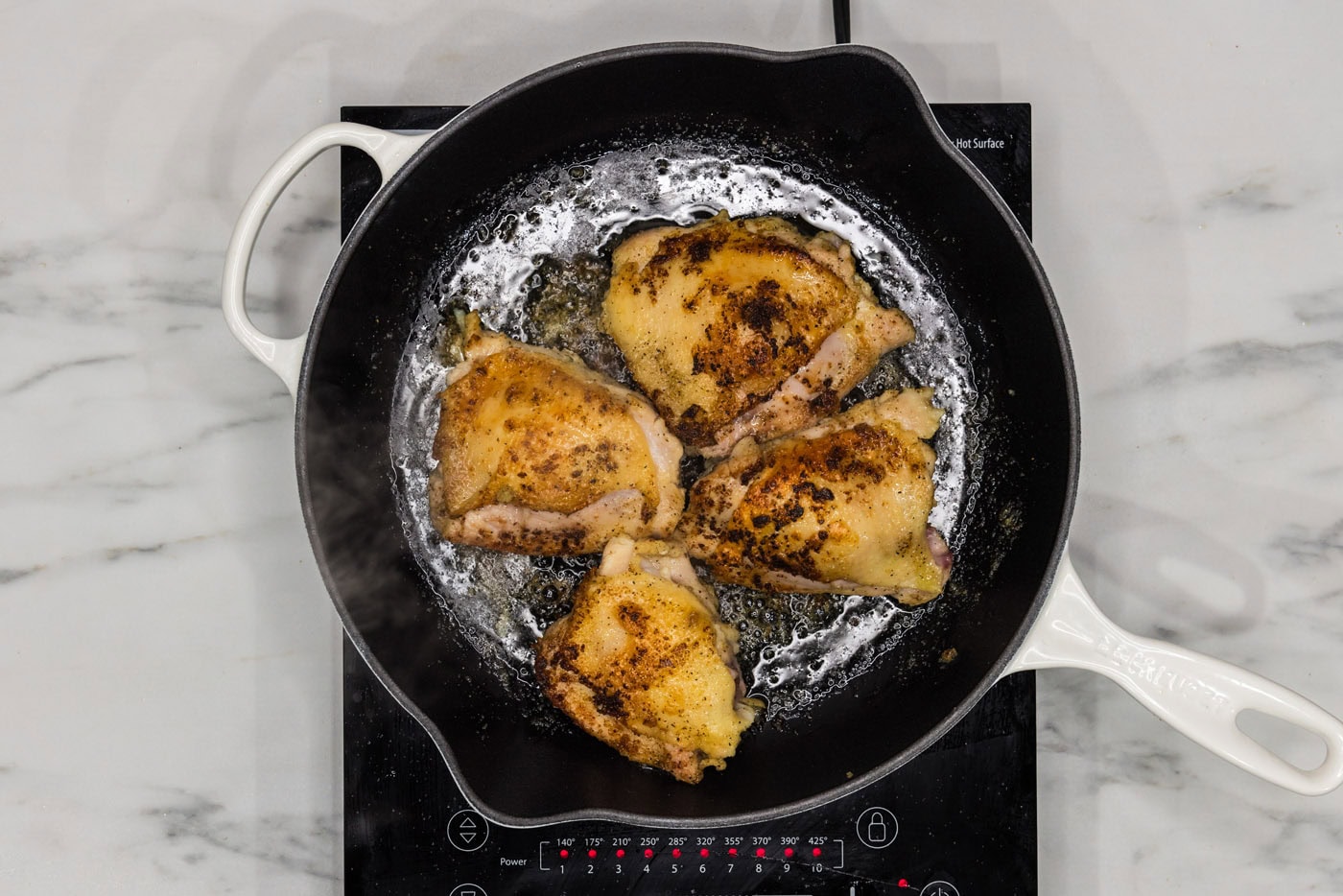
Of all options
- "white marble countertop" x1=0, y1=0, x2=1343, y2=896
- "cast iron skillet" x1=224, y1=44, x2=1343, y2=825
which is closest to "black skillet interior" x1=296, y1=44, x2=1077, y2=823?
"cast iron skillet" x1=224, y1=44, x2=1343, y2=825

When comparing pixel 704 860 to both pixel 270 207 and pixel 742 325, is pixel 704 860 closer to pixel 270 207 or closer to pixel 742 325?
pixel 742 325

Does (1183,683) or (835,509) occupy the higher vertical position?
(835,509)

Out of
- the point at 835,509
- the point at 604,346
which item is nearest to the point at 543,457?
the point at 604,346

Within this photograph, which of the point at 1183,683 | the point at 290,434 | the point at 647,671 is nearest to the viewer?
the point at 1183,683

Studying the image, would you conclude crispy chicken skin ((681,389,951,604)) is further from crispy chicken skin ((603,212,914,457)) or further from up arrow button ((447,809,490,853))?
up arrow button ((447,809,490,853))

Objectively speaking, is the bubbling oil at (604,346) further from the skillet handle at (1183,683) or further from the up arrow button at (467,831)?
the skillet handle at (1183,683)

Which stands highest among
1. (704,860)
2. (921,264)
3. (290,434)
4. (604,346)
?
(921,264)

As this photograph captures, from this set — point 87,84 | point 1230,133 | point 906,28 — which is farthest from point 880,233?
point 87,84

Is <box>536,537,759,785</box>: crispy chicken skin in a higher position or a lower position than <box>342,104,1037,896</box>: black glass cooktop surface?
higher
